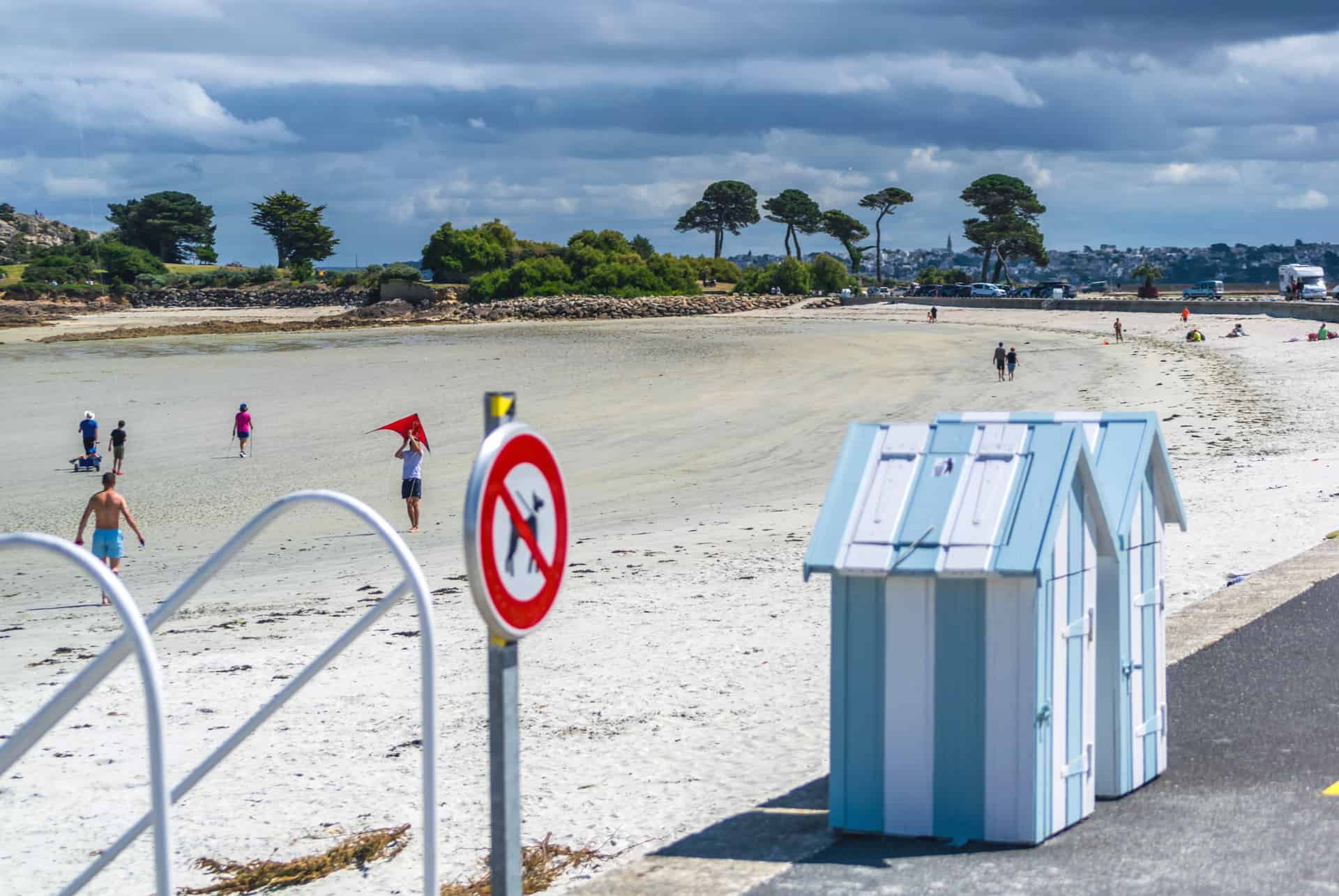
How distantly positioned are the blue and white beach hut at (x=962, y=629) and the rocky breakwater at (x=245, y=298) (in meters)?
103

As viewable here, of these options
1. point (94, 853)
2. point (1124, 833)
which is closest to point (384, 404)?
point (94, 853)

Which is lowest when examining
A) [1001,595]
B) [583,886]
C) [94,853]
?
[94,853]

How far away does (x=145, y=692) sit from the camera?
356 cm

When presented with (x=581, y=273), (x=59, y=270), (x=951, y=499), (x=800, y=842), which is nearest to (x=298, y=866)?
(x=800, y=842)

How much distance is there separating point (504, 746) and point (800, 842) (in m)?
2.53

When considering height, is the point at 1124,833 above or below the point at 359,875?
above

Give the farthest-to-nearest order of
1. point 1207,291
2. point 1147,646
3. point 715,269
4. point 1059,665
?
point 715,269, point 1207,291, point 1147,646, point 1059,665

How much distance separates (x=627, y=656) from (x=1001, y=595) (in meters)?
5.74

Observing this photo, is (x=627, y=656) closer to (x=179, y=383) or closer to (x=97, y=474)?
(x=97, y=474)

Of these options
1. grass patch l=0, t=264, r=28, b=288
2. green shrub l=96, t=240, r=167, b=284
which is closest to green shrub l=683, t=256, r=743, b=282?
green shrub l=96, t=240, r=167, b=284

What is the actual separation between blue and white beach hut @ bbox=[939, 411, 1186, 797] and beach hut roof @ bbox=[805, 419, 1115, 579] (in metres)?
0.15

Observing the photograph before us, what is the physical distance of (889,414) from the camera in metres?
33.8

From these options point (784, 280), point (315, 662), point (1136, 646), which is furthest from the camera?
point (784, 280)

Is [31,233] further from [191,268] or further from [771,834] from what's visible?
[771,834]
